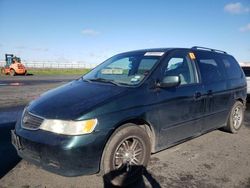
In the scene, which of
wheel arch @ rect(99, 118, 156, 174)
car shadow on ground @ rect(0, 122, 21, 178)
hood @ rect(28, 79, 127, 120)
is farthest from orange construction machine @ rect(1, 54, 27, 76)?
wheel arch @ rect(99, 118, 156, 174)

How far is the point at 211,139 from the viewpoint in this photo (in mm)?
5867

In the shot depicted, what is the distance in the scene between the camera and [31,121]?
141 inches

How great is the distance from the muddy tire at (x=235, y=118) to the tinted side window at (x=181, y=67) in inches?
69.1

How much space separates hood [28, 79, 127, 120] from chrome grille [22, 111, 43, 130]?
57mm

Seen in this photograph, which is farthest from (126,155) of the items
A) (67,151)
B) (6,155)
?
(6,155)

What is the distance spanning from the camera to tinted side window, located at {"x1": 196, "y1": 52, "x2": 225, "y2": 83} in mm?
5145

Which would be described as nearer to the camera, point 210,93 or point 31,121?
point 31,121

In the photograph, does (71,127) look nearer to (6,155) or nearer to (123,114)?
(123,114)

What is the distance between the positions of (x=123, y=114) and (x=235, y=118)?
3.72 metres

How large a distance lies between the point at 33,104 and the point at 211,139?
375cm

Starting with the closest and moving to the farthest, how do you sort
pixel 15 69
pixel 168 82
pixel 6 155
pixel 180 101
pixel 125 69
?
pixel 168 82
pixel 180 101
pixel 6 155
pixel 125 69
pixel 15 69

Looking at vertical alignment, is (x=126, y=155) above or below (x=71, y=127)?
below

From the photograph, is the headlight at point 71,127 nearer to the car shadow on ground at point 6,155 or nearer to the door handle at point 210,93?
the car shadow on ground at point 6,155

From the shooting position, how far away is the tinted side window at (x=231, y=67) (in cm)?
603
